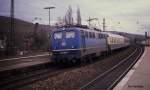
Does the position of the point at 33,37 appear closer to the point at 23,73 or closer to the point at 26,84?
the point at 23,73

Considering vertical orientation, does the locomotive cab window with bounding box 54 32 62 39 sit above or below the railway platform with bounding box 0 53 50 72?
above

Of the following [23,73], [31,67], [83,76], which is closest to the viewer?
[83,76]

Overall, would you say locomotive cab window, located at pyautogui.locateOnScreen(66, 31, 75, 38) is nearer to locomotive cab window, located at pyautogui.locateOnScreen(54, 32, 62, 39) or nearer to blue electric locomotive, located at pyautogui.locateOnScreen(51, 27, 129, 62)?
blue electric locomotive, located at pyautogui.locateOnScreen(51, 27, 129, 62)

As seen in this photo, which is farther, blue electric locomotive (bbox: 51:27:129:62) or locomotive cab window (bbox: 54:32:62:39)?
locomotive cab window (bbox: 54:32:62:39)

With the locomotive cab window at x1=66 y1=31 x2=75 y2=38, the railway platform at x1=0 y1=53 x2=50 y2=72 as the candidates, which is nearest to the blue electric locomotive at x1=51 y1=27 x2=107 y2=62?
the locomotive cab window at x1=66 y1=31 x2=75 y2=38

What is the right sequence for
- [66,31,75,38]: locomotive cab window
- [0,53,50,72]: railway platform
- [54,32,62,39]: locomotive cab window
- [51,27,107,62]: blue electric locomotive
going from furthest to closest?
[54,32,62,39]: locomotive cab window, [66,31,75,38]: locomotive cab window, [51,27,107,62]: blue electric locomotive, [0,53,50,72]: railway platform

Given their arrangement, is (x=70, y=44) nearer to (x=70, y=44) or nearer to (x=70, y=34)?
(x=70, y=44)

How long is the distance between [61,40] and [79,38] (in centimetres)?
158

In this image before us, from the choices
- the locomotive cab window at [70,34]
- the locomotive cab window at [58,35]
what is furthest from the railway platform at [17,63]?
the locomotive cab window at [70,34]

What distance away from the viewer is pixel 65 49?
923 inches

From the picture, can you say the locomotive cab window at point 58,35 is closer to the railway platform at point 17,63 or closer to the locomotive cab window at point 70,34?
the locomotive cab window at point 70,34

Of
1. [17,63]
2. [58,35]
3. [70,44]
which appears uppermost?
Answer: [58,35]

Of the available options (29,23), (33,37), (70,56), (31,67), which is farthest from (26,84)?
(29,23)

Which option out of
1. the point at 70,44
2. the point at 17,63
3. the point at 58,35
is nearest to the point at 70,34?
the point at 70,44
